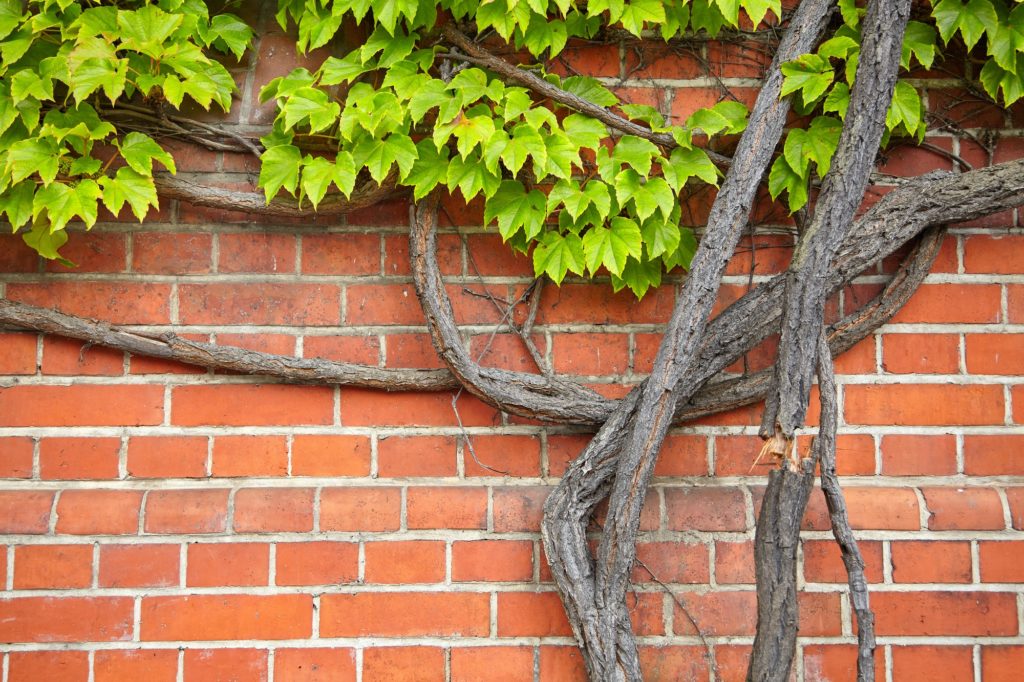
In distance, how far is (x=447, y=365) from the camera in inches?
58.0

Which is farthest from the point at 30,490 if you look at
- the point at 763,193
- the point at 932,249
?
the point at 932,249

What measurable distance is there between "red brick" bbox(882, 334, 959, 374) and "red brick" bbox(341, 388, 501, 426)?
29.9 inches

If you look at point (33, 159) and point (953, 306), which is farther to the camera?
point (953, 306)

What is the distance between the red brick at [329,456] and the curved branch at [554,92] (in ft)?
2.42

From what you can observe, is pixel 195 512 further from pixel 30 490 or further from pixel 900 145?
pixel 900 145

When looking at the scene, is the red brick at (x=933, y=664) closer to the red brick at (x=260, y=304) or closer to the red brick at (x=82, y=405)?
the red brick at (x=260, y=304)

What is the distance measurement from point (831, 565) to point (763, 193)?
0.71m

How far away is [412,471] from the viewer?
1.51 m

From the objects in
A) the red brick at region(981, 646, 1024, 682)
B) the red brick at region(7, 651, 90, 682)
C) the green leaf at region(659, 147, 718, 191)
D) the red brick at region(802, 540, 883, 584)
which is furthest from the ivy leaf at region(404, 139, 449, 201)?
the red brick at region(981, 646, 1024, 682)

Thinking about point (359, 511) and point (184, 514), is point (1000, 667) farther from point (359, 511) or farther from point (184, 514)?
point (184, 514)

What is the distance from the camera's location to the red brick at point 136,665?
1.46m

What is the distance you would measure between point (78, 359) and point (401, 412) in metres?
0.62

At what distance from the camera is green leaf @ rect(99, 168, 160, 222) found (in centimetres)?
140

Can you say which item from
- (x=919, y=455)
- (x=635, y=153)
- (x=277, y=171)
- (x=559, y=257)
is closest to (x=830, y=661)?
(x=919, y=455)
